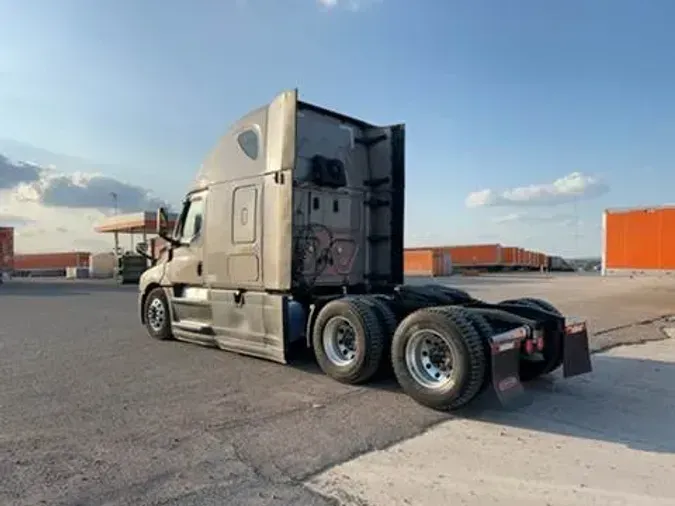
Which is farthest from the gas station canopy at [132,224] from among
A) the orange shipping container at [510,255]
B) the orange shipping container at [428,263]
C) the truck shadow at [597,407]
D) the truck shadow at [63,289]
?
the orange shipping container at [510,255]

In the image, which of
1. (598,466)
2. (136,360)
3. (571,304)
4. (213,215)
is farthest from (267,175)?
(571,304)

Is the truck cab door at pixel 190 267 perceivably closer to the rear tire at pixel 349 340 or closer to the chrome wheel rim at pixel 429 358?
the rear tire at pixel 349 340

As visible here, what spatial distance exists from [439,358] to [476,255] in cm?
5515

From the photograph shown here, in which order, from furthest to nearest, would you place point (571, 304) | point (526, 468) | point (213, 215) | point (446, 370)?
point (571, 304) → point (213, 215) → point (446, 370) → point (526, 468)

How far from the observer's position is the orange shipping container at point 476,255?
58.2 m

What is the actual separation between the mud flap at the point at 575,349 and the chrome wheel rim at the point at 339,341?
98.0 inches

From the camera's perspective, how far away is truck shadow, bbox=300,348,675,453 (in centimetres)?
521

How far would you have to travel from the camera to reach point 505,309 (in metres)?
6.86

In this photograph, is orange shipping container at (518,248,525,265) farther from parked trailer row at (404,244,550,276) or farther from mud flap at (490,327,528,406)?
mud flap at (490,327,528,406)

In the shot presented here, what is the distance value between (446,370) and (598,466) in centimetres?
186

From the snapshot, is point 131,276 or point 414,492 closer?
point 414,492

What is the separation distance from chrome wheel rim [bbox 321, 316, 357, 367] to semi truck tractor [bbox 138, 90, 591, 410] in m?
0.02

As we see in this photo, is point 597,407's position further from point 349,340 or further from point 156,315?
point 156,315

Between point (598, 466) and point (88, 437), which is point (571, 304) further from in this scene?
point (88, 437)
